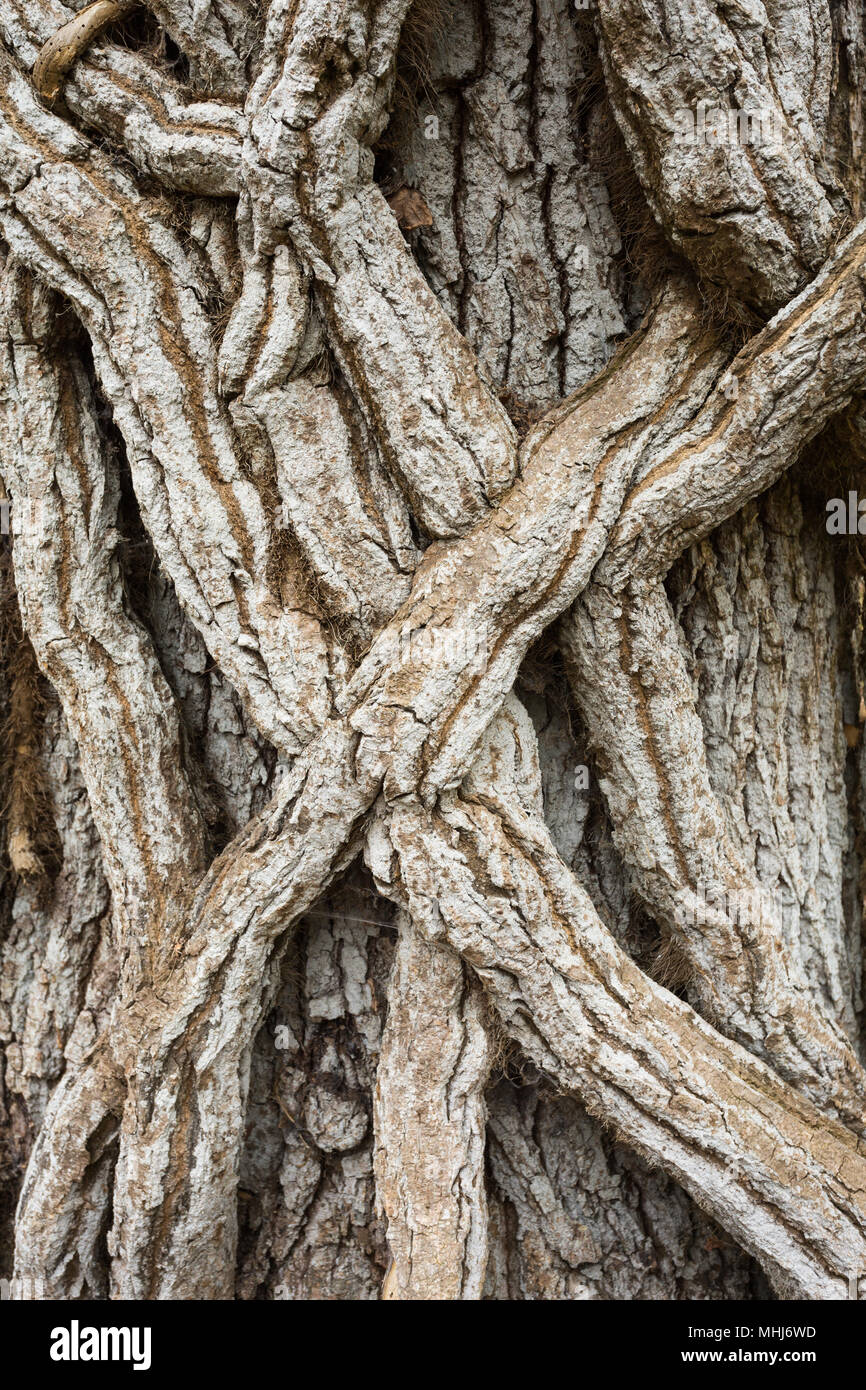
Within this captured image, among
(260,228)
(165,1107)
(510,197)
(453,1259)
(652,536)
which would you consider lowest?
(453,1259)

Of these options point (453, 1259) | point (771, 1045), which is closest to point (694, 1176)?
point (771, 1045)

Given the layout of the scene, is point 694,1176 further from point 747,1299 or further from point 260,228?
point 260,228

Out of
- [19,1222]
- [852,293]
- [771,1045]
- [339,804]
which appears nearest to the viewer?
[852,293]

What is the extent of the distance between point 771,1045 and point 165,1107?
124 centimetres

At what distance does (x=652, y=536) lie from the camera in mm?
1718

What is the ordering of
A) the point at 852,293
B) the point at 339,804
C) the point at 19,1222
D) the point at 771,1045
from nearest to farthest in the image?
the point at 852,293
the point at 339,804
the point at 771,1045
the point at 19,1222

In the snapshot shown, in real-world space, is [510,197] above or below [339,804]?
above

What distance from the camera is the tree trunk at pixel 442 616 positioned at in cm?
166

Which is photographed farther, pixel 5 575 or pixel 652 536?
pixel 5 575

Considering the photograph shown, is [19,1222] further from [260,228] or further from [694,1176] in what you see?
[260,228]

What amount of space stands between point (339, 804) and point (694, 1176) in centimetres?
100

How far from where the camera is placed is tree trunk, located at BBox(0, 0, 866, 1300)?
5.46ft

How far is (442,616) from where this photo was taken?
66.1 inches

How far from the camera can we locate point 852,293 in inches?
62.9
